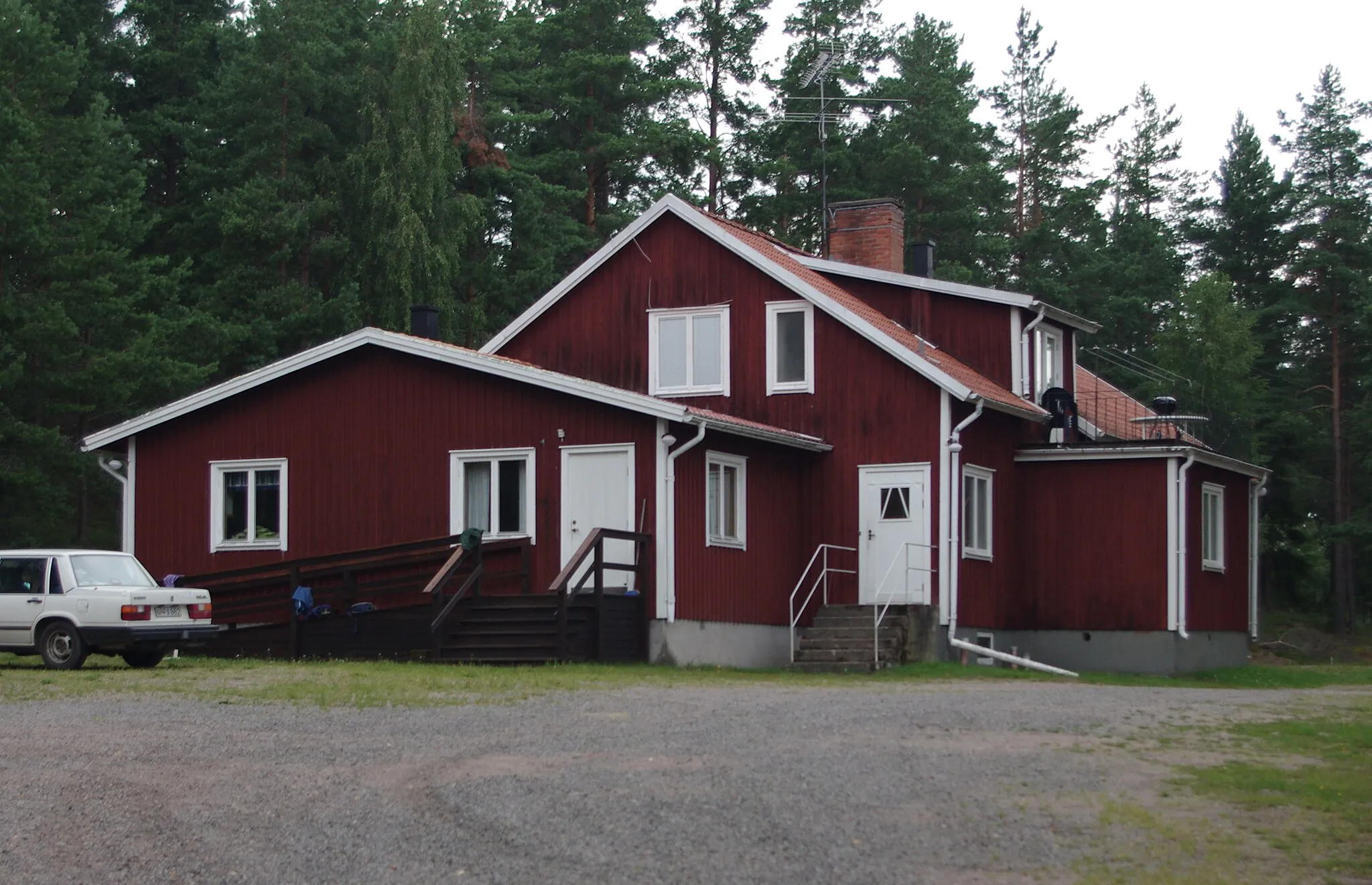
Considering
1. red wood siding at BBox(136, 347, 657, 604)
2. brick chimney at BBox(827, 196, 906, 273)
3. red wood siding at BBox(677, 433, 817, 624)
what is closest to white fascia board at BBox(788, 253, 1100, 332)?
brick chimney at BBox(827, 196, 906, 273)

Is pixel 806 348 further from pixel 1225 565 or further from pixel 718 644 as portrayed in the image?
pixel 1225 565

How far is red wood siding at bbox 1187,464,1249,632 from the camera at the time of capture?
94.7ft

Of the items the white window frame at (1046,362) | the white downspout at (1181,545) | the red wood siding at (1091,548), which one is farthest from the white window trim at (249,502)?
the white downspout at (1181,545)

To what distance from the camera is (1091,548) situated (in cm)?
2855

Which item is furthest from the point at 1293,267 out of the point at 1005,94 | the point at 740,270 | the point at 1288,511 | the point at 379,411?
the point at 379,411

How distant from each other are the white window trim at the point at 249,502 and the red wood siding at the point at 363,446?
10 cm

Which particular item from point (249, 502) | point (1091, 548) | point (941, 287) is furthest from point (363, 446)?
point (1091, 548)

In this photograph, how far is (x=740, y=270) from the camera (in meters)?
28.1

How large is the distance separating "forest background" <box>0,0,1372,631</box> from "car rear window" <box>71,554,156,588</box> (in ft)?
57.4

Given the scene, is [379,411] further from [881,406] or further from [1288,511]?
[1288,511]

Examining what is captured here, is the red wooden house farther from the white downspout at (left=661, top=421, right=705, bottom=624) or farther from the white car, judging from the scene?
the white car

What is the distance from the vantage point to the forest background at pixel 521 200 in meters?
41.6

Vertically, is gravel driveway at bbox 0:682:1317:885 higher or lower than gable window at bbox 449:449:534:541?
lower

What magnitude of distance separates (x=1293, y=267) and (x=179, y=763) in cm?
5123
